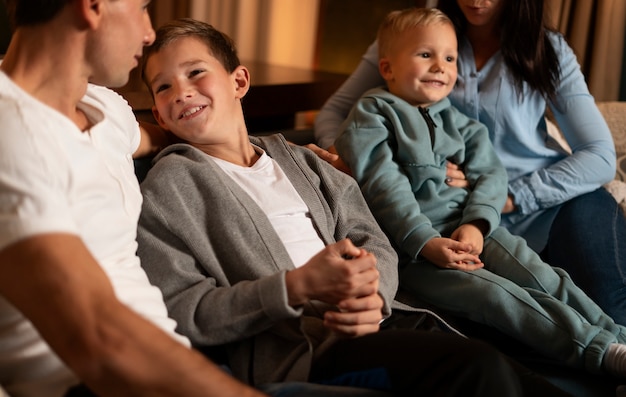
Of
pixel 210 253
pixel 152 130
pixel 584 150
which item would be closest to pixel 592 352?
pixel 584 150

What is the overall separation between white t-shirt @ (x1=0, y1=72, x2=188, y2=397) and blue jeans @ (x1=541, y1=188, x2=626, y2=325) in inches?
41.1

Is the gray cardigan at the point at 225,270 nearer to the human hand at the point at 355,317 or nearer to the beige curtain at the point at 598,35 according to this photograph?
the human hand at the point at 355,317

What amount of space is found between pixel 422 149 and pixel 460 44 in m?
0.42

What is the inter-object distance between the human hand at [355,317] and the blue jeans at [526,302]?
0.40m

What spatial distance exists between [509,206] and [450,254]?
1.24ft

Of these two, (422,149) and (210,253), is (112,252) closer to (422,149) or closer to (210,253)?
(210,253)

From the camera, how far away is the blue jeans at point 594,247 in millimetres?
1809

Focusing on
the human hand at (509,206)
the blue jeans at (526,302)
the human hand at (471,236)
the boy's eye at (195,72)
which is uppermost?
the boy's eye at (195,72)

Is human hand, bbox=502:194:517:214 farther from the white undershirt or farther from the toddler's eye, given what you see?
the toddler's eye

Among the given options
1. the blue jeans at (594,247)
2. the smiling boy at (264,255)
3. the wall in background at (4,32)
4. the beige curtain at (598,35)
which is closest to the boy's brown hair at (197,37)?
the smiling boy at (264,255)

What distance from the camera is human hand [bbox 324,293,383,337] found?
4.31ft

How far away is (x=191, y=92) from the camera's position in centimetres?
153

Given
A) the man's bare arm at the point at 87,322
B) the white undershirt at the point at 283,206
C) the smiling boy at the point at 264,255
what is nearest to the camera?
the man's bare arm at the point at 87,322

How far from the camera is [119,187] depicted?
49.1 inches
